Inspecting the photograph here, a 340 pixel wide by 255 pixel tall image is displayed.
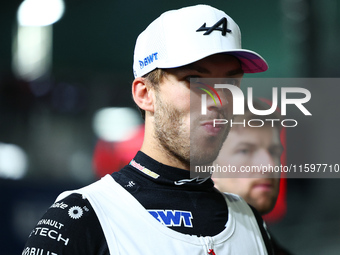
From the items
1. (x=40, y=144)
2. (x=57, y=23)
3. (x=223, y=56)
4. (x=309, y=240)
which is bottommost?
(x=309, y=240)

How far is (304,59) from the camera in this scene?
10.5ft

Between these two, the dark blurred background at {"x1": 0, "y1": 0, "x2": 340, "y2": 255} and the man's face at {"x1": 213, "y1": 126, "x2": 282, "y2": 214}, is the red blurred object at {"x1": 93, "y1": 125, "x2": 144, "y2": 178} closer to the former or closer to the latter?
the dark blurred background at {"x1": 0, "y1": 0, "x2": 340, "y2": 255}

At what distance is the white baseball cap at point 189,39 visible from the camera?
2.82 feet

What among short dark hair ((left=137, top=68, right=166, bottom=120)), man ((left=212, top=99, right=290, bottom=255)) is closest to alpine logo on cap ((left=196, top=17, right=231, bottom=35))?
short dark hair ((left=137, top=68, right=166, bottom=120))

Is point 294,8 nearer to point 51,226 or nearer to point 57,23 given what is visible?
point 57,23

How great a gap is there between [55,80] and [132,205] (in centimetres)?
267

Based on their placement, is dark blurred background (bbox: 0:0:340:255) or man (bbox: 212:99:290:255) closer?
man (bbox: 212:99:290:255)

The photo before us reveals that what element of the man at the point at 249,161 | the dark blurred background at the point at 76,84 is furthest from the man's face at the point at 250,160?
the dark blurred background at the point at 76,84

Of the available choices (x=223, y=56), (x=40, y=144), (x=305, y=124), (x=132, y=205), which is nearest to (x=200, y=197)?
(x=132, y=205)

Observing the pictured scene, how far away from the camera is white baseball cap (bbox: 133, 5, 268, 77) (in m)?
0.86

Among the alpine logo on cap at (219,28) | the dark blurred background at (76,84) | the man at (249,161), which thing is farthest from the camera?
the dark blurred background at (76,84)

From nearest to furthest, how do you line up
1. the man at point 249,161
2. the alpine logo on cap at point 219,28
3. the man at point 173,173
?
the man at point 173,173 → the alpine logo on cap at point 219,28 → the man at point 249,161

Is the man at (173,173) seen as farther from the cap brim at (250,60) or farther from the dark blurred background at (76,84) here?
the dark blurred background at (76,84)

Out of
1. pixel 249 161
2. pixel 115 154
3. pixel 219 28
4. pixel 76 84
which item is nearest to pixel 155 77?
pixel 219 28
